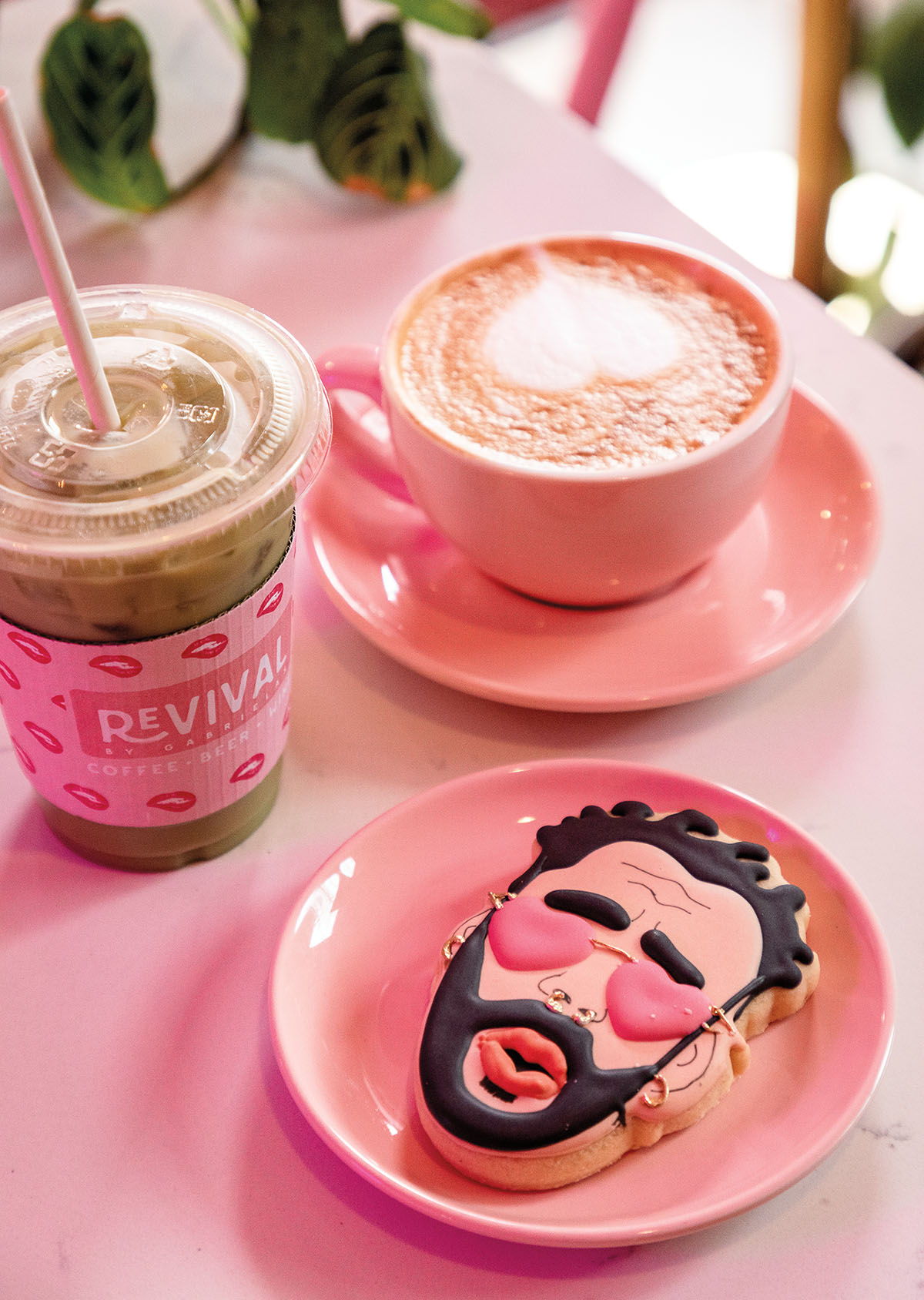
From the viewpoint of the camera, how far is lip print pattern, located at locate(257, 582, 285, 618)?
493 mm

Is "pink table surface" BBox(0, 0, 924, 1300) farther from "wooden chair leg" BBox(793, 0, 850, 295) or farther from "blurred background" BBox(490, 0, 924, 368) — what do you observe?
"wooden chair leg" BBox(793, 0, 850, 295)

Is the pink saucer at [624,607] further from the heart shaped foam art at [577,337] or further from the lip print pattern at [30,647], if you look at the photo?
the lip print pattern at [30,647]

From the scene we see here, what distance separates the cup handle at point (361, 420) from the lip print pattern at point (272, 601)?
0.62 ft

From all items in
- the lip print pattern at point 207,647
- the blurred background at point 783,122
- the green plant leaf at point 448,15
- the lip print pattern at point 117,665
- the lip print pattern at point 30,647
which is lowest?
the blurred background at point 783,122

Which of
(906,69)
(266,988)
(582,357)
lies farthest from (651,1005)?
(906,69)

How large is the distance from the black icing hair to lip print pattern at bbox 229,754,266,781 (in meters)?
0.14

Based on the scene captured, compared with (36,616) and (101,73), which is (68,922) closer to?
(36,616)

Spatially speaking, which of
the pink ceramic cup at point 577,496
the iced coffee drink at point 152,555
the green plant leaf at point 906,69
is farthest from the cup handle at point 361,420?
the green plant leaf at point 906,69

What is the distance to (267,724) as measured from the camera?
54cm

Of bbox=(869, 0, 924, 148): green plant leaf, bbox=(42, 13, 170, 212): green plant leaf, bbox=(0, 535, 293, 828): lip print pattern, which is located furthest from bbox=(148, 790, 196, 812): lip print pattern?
bbox=(869, 0, 924, 148): green plant leaf

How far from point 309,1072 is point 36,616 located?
0.21 meters

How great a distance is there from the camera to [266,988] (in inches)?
20.0

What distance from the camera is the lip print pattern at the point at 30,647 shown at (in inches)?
18.1

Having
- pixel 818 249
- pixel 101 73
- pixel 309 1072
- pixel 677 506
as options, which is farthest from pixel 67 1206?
pixel 818 249
